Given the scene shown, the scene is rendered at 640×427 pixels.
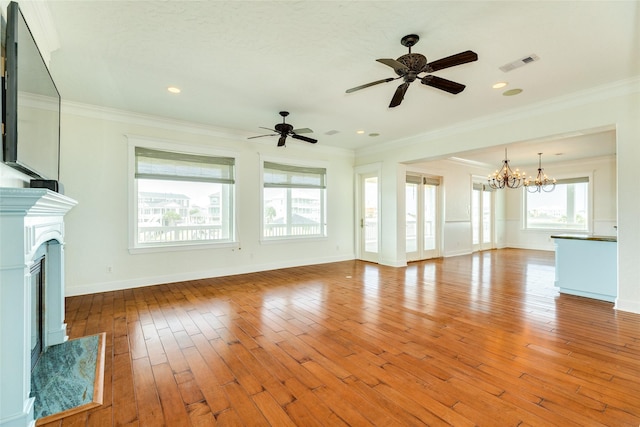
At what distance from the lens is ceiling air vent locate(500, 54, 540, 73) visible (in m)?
3.03

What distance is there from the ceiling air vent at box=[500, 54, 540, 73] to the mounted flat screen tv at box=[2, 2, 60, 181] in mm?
4188

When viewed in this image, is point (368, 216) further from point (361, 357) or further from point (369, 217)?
point (361, 357)

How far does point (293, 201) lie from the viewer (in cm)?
662

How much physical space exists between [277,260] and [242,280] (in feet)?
3.74

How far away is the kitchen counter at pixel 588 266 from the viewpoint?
Answer: 401cm

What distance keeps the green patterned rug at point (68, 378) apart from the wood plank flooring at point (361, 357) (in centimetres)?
8

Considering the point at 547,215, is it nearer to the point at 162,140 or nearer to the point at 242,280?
the point at 242,280

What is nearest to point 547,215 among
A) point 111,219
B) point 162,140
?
point 162,140

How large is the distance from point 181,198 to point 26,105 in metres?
3.27

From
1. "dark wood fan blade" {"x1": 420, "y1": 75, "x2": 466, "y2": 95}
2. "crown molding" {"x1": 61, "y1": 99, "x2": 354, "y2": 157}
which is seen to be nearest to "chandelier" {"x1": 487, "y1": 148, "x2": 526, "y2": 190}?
"dark wood fan blade" {"x1": 420, "y1": 75, "x2": 466, "y2": 95}

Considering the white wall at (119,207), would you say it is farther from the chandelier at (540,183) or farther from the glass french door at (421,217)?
the chandelier at (540,183)

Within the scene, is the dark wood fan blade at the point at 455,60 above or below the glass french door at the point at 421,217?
above

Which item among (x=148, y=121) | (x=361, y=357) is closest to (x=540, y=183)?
(x=361, y=357)

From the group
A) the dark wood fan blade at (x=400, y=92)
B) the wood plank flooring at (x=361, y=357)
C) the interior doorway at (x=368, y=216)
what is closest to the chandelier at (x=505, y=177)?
the interior doorway at (x=368, y=216)
